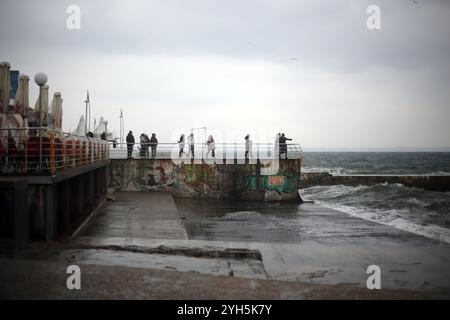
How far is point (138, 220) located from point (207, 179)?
38.0 ft

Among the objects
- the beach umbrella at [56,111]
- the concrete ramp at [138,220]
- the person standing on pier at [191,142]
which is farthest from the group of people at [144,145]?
the concrete ramp at [138,220]

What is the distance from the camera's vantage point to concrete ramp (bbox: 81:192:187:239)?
508 inches

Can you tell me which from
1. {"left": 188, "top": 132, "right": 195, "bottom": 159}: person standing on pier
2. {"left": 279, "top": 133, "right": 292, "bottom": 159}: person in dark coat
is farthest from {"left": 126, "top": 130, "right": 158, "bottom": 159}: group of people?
{"left": 279, "top": 133, "right": 292, "bottom": 159}: person in dark coat

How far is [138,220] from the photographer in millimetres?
15250

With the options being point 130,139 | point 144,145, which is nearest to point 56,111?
point 130,139

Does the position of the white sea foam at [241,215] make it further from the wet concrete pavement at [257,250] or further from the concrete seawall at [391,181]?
the concrete seawall at [391,181]

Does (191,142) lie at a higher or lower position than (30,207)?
higher

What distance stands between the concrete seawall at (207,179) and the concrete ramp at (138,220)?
209 inches

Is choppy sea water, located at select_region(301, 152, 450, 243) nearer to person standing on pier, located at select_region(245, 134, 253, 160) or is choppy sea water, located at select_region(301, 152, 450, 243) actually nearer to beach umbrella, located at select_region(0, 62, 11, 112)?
person standing on pier, located at select_region(245, 134, 253, 160)

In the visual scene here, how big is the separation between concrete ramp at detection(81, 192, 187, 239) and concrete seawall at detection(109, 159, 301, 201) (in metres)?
5.31

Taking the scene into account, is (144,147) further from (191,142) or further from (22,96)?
→ (22,96)

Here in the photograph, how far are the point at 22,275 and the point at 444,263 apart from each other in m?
10.9

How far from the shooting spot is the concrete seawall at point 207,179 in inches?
1039
